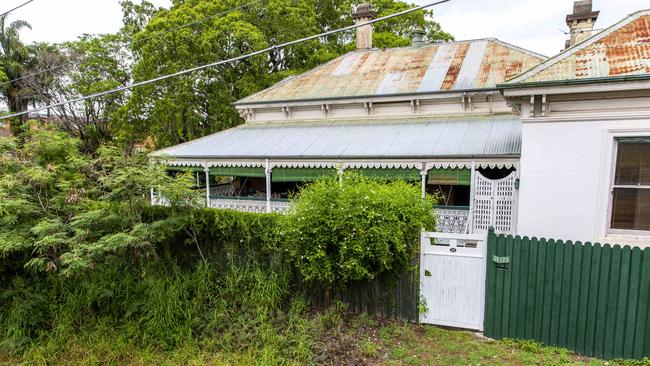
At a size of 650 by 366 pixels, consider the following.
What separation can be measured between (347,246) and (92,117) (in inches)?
1108

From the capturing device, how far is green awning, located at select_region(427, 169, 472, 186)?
9625mm

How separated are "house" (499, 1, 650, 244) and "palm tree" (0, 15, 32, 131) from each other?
29.3m

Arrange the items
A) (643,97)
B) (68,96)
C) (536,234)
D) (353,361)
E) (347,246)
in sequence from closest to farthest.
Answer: (353,361) → (347,246) → (643,97) → (536,234) → (68,96)

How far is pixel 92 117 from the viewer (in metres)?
26.7

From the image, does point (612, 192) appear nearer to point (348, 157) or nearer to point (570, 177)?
point (570, 177)

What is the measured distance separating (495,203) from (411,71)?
7156mm

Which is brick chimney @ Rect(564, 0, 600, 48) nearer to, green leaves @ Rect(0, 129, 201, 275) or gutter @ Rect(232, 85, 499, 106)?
gutter @ Rect(232, 85, 499, 106)

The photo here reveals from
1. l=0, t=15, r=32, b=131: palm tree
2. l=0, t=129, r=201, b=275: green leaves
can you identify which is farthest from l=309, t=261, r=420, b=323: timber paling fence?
l=0, t=15, r=32, b=131: palm tree

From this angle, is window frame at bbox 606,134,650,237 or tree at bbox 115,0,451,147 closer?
window frame at bbox 606,134,650,237

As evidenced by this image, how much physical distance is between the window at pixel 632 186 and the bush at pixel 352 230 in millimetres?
3671

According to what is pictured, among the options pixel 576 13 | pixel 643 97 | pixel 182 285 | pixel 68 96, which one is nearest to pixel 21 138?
pixel 182 285

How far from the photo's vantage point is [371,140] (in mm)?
11750

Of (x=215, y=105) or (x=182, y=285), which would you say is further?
(x=215, y=105)

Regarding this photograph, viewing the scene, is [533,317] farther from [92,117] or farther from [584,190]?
[92,117]
